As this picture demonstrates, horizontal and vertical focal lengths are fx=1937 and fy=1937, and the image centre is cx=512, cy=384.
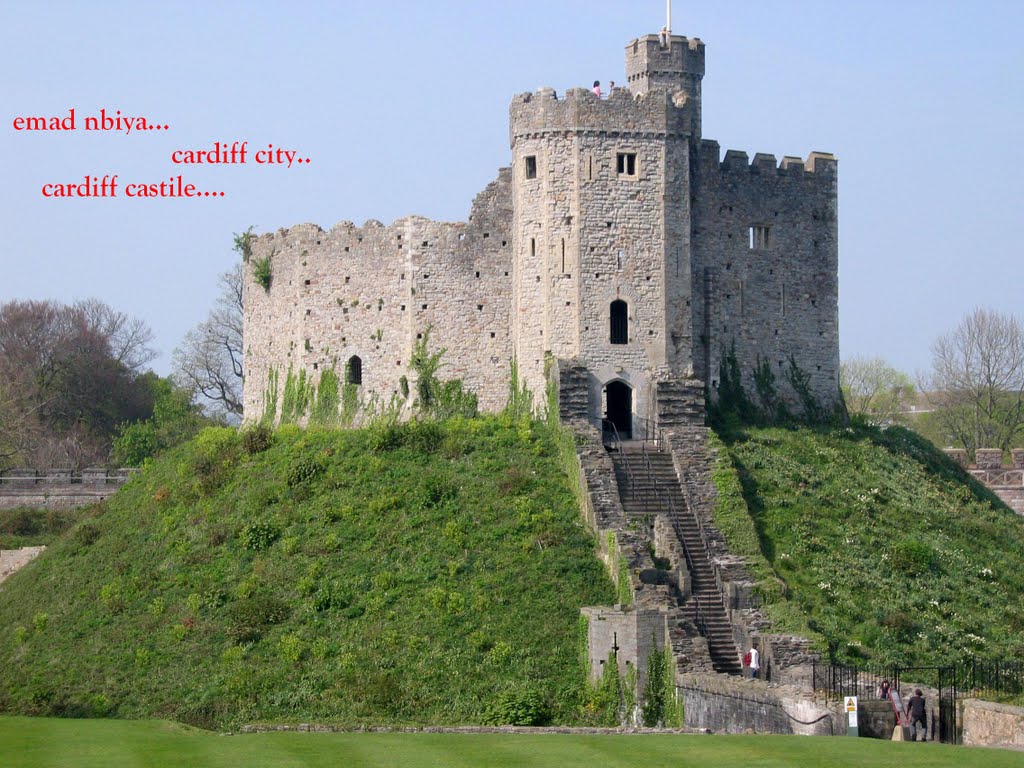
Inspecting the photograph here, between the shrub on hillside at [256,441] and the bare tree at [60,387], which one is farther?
the bare tree at [60,387]

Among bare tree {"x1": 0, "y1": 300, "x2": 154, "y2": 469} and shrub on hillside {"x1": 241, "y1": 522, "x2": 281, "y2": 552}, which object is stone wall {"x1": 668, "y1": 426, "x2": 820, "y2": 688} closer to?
shrub on hillside {"x1": 241, "y1": 522, "x2": 281, "y2": 552}

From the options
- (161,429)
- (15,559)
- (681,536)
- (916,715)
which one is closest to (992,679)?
(916,715)

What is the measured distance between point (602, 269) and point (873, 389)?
62780 mm

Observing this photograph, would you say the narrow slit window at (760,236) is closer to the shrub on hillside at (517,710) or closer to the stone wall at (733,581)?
the stone wall at (733,581)

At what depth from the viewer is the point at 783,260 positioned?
58.1 meters

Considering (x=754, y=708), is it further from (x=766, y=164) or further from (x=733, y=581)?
(x=766, y=164)

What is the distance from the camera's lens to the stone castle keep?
53.6 m

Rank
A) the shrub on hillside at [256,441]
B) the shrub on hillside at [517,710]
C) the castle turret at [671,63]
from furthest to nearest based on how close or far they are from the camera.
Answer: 1. the castle turret at [671,63]
2. the shrub on hillside at [256,441]
3. the shrub on hillside at [517,710]

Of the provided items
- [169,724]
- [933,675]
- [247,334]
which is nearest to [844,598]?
[933,675]

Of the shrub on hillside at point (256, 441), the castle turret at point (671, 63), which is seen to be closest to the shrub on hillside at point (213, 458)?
the shrub on hillside at point (256, 441)

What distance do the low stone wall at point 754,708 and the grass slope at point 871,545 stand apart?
15.8ft

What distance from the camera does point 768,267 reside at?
189 feet

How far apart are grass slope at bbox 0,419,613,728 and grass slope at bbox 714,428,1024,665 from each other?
478 centimetres

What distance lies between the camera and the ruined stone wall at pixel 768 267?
56.3 meters
